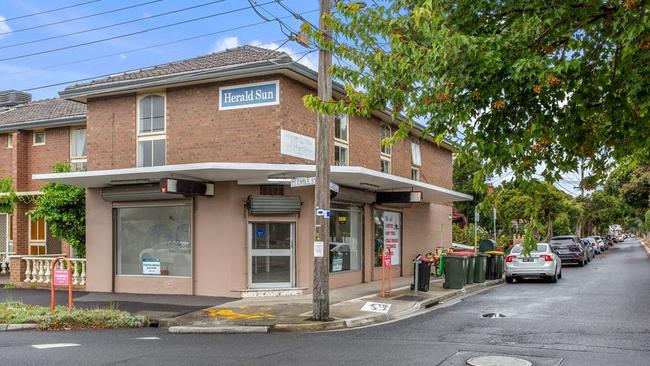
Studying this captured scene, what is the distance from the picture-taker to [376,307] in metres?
13.1

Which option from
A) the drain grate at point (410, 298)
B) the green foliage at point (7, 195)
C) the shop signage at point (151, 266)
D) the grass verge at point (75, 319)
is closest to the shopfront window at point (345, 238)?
the drain grate at point (410, 298)

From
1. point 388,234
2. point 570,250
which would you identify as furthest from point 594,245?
point 388,234

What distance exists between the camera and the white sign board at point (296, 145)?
15814mm

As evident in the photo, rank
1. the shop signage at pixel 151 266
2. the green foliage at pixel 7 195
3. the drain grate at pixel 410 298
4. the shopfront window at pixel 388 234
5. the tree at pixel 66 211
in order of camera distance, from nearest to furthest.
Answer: the drain grate at pixel 410 298 < the shop signage at pixel 151 266 < the tree at pixel 66 211 < the shopfront window at pixel 388 234 < the green foliage at pixel 7 195

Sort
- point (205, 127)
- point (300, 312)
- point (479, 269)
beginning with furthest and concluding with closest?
1. point (479, 269)
2. point (205, 127)
3. point (300, 312)

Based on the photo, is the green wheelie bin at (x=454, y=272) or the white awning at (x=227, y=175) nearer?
the white awning at (x=227, y=175)

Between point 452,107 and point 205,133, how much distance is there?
458 inches

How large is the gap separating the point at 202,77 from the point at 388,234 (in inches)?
352

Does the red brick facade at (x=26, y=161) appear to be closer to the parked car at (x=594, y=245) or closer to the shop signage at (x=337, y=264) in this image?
the shop signage at (x=337, y=264)

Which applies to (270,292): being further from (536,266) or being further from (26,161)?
(26,161)

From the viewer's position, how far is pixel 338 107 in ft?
23.9

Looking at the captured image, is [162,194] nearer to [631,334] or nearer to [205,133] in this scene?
[205,133]

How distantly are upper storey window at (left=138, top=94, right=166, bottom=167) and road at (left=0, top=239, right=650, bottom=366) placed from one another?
691 centimetres

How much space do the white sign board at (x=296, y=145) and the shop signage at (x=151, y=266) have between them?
4936mm
